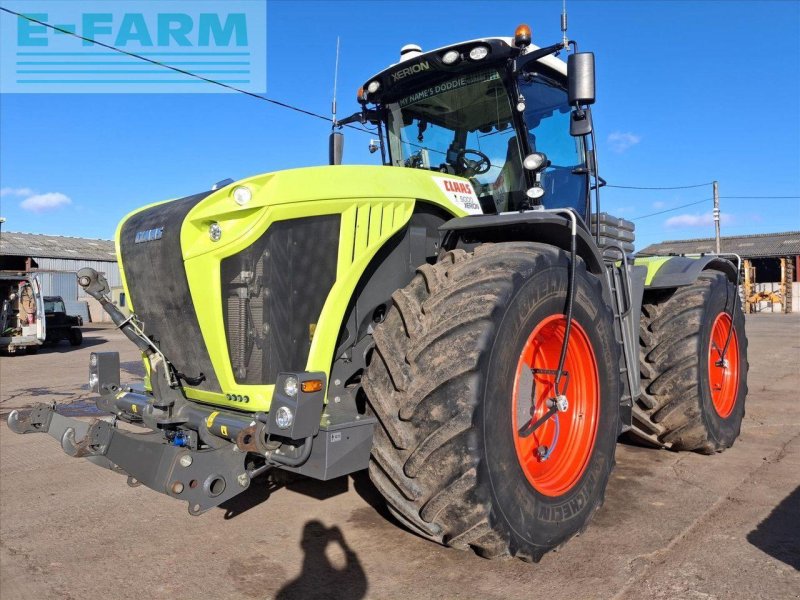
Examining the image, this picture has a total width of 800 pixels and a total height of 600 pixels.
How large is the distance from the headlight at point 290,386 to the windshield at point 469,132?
7.22ft

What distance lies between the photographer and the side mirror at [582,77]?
3.54 metres

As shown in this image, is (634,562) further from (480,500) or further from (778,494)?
(778,494)

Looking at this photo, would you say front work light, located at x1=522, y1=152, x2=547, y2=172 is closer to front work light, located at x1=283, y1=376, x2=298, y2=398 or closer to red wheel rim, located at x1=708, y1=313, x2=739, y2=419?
front work light, located at x1=283, y1=376, x2=298, y2=398

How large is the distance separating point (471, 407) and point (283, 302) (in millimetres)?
1055

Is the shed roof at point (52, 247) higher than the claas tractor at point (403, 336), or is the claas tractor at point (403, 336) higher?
the shed roof at point (52, 247)

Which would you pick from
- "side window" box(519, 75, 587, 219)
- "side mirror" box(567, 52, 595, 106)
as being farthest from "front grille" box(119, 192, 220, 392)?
"side window" box(519, 75, 587, 219)

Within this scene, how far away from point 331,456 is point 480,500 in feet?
2.25

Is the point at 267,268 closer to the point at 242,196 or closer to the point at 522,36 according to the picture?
the point at 242,196

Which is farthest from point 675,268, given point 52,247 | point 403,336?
point 52,247

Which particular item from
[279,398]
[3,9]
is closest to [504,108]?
[279,398]

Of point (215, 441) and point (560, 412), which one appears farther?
point (560, 412)

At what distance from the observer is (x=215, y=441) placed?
3.03 meters

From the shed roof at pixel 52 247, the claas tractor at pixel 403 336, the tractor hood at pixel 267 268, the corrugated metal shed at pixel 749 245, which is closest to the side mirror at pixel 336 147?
the claas tractor at pixel 403 336

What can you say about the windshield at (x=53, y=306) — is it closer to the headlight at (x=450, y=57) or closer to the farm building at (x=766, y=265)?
the headlight at (x=450, y=57)
